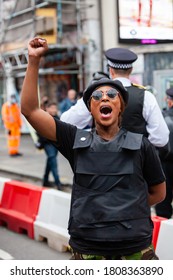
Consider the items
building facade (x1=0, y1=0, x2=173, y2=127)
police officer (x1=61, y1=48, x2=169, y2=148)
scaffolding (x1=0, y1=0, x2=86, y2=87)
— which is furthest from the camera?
scaffolding (x1=0, y1=0, x2=86, y2=87)

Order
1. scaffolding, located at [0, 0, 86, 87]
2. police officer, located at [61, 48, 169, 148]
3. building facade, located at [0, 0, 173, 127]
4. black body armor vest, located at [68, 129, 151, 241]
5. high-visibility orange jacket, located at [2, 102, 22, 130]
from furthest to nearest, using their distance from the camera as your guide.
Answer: scaffolding, located at [0, 0, 86, 87] → building facade, located at [0, 0, 173, 127] → high-visibility orange jacket, located at [2, 102, 22, 130] → police officer, located at [61, 48, 169, 148] → black body armor vest, located at [68, 129, 151, 241]

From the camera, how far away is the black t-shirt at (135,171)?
98.8 inches

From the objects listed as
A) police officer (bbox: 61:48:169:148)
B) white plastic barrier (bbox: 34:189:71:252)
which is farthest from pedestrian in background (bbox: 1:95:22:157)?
police officer (bbox: 61:48:169:148)

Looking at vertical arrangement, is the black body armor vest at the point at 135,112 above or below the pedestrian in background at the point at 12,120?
above

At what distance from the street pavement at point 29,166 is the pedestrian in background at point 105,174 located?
6.64 meters

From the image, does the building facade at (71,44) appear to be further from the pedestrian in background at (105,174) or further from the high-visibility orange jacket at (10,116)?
the pedestrian in background at (105,174)

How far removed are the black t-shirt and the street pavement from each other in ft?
21.6

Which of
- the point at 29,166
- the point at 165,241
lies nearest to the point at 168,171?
the point at 165,241

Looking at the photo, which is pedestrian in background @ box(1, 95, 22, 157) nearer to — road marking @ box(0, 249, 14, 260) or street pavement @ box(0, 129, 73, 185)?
street pavement @ box(0, 129, 73, 185)

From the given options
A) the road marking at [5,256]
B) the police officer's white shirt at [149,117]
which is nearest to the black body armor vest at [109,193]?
the police officer's white shirt at [149,117]

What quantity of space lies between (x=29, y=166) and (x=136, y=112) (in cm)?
803

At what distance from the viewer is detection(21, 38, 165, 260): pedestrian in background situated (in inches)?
97.9
